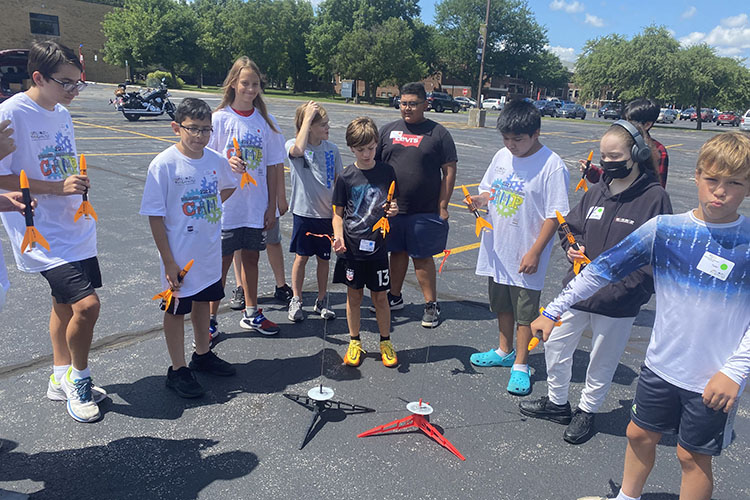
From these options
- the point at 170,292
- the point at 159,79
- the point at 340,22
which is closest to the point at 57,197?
the point at 170,292

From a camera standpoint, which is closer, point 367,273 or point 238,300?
point 367,273

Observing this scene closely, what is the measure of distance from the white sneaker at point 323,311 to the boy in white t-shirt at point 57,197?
1933mm

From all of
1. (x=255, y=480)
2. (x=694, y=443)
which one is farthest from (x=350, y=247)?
(x=694, y=443)

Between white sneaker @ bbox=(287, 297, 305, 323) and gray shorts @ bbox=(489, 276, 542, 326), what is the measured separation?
1708 millimetres

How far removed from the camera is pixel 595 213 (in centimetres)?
297

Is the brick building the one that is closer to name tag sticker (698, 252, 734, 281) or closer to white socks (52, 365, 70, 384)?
white socks (52, 365, 70, 384)

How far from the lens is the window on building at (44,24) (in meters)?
54.0

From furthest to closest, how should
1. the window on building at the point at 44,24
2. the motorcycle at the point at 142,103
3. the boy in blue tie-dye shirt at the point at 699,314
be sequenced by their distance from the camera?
the window on building at the point at 44,24 → the motorcycle at the point at 142,103 → the boy in blue tie-dye shirt at the point at 699,314

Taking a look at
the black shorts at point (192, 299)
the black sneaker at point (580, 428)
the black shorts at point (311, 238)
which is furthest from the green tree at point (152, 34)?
the black sneaker at point (580, 428)

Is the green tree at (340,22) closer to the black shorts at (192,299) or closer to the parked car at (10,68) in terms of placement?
the parked car at (10,68)

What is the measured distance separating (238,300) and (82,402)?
1.83 m

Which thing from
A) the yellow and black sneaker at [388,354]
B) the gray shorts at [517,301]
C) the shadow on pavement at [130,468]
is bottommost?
the shadow on pavement at [130,468]

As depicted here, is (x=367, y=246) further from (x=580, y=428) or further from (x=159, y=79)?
(x=159, y=79)

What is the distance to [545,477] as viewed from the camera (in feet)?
8.98
